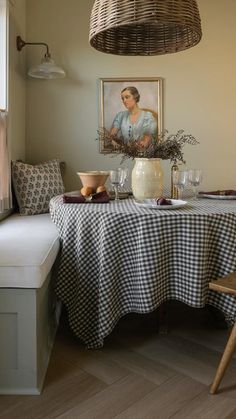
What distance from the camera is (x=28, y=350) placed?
5.06 ft

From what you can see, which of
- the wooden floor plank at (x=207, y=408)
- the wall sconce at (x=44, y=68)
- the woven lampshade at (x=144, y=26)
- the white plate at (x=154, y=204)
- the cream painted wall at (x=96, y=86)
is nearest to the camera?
the wooden floor plank at (x=207, y=408)

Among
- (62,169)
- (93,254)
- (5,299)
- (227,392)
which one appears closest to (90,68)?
(62,169)

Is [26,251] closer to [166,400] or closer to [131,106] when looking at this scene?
[166,400]

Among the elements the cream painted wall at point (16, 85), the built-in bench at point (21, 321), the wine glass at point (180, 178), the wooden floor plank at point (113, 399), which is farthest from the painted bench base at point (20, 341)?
the cream painted wall at point (16, 85)

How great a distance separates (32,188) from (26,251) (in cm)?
108

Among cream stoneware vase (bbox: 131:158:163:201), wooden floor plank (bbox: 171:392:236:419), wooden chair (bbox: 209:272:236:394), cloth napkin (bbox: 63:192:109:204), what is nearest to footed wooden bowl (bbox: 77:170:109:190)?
cloth napkin (bbox: 63:192:109:204)

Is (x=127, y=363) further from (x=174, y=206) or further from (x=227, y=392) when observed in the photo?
(x=174, y=206)

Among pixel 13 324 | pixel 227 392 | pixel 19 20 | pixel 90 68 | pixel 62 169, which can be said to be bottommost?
pixel 227 392

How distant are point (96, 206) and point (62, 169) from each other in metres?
1.45

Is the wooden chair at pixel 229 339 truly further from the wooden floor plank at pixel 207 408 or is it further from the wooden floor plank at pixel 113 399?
the wooden floor plank at pixel 113 399

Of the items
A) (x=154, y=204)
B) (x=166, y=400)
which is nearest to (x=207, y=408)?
(x=166, y=400)

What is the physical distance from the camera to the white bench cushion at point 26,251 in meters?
1.50

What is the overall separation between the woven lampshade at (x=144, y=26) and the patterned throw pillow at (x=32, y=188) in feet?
3.48

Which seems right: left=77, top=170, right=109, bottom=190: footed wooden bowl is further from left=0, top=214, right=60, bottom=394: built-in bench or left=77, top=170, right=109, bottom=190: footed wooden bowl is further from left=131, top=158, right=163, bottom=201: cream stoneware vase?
left=0, top=214, right=60, bottom=394: built-in bench
